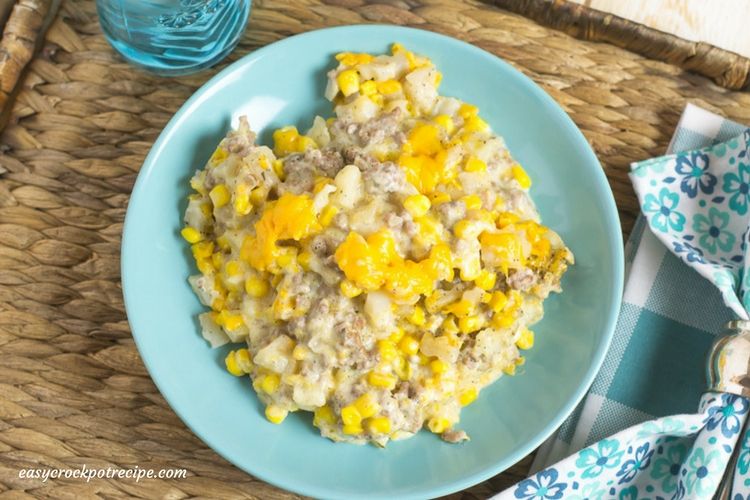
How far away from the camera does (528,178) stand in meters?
3.12

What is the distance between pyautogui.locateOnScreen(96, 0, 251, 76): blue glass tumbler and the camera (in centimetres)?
327

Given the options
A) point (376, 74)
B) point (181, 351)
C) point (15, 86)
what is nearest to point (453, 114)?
point (376, 74)

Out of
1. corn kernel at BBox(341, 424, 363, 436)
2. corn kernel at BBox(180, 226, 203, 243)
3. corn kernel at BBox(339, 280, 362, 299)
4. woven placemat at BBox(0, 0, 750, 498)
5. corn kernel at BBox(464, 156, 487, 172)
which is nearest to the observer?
corn kernel at BBox(339, 280, 362, 299)

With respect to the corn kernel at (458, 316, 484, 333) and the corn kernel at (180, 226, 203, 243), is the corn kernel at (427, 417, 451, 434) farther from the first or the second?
the corn kernel at (180, 226, 203, 243)

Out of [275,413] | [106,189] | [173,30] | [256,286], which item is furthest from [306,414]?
[173,30]

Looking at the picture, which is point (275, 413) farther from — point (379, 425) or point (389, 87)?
point (389, 87)

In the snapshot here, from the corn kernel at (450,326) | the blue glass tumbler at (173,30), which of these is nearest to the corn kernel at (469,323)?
the corn kernel at (450,326)

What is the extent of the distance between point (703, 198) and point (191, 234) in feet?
6.19

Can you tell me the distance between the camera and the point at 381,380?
9.16 ft

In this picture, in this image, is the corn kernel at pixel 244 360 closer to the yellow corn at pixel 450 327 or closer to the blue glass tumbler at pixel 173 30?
the yellow corn at pixel 450 327

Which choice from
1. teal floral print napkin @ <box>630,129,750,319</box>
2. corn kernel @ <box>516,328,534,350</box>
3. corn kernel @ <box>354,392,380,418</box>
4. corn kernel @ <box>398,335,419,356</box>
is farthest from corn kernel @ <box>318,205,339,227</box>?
teal floral print napkin @ <box>630,129,750,319</box>

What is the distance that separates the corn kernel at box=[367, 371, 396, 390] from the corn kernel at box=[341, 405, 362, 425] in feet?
0.33

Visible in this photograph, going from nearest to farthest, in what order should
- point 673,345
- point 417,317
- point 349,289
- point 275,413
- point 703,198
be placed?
point 349,289 < point 417,317 < point 275,413 < point 673,345 < point 703,198

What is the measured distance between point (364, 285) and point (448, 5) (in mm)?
1440
